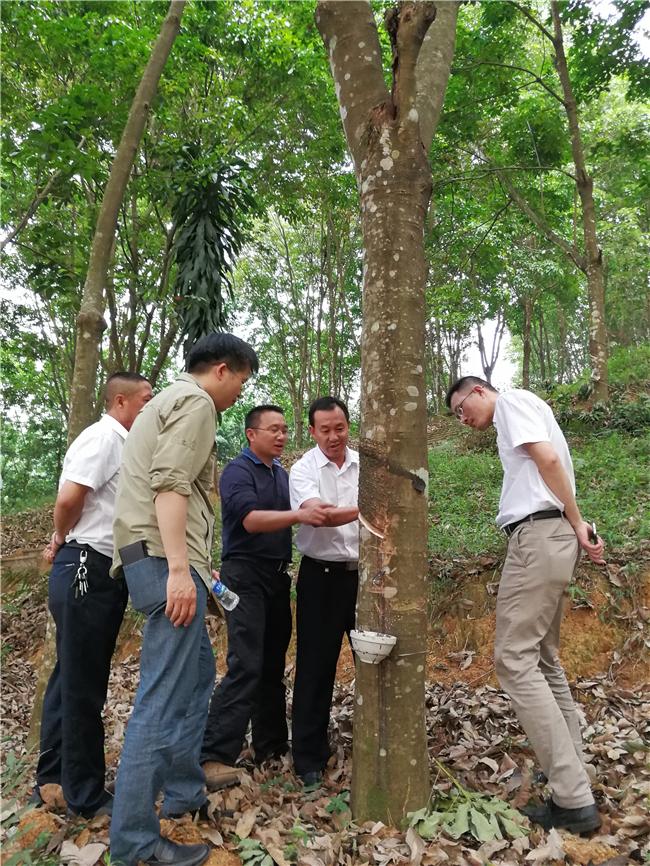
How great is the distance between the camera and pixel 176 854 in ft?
7.50

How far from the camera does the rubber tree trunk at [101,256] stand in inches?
175

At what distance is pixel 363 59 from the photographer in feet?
9.48

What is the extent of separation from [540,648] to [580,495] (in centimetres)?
367

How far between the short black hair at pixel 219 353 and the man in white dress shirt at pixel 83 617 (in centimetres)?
68

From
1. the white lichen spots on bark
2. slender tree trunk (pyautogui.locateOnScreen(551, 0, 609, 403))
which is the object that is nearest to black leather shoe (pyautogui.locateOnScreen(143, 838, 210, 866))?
the white lichen spots on bark

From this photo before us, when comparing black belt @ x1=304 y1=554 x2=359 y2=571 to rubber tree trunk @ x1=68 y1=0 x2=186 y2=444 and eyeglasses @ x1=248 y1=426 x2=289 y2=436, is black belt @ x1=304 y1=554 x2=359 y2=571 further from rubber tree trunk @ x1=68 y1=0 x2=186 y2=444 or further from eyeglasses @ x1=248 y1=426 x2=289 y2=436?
rubber tree trunk @ x1=68 y1=0 x2=186 y2=444

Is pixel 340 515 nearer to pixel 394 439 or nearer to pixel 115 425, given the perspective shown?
pixel 394 439

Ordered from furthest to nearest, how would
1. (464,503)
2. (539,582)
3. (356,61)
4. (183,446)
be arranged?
(464,503) → (356,61) → (539,582) → (183,446)

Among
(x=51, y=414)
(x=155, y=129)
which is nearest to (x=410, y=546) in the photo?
(x=155, y=129)

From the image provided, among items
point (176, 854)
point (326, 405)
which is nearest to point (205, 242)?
point (326, 405)

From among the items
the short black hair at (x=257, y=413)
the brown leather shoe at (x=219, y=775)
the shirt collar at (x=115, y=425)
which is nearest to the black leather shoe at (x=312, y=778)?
the brown leather shoe at (x=219, y=775)

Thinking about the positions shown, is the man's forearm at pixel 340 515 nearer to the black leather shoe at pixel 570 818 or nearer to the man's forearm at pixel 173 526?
the man's forearm at pixel 173 526

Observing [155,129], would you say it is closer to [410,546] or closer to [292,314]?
[410,546]

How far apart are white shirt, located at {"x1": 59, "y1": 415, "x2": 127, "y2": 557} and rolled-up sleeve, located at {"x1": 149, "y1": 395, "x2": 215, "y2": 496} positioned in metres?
0.66
